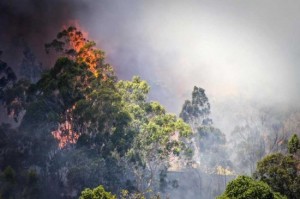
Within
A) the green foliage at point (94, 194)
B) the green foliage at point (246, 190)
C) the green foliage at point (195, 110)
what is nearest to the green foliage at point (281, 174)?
the green foliage at point (246, 190)

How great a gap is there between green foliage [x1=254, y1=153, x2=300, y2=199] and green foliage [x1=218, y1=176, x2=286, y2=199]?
10.1m

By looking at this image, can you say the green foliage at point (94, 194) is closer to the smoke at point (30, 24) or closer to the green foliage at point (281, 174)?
the green foliage at point (281, 174)

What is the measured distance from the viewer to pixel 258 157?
281ft

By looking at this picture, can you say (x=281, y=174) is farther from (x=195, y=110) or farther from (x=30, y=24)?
(x=30, y=24)

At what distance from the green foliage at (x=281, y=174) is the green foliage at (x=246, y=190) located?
10.1 metres

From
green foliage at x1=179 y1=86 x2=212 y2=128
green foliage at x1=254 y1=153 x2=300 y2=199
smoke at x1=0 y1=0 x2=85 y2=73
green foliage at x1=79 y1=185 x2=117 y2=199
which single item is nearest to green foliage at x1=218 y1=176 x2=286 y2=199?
green foliage at x1=79 y1=185 x2=117 y2=199

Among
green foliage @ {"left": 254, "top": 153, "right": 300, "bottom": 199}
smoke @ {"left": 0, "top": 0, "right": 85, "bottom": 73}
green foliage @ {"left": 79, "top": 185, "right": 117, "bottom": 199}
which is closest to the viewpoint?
green foliage @ {"left": 79, "top": 185, "right": 117, "bottom": 199}

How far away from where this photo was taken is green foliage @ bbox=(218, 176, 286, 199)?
31.6 metres

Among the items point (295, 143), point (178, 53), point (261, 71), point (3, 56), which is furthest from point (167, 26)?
point (295, 143)

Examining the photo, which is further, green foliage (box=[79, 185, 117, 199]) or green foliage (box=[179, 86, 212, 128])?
green foliage (box=[179, 86, 212, 128])

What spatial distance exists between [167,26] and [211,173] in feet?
148

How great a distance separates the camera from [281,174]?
42.6m

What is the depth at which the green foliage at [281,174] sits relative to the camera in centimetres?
4200

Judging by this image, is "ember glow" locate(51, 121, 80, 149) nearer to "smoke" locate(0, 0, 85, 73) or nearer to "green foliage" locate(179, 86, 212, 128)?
"smoke" locate(0, 0, 85, 73)
